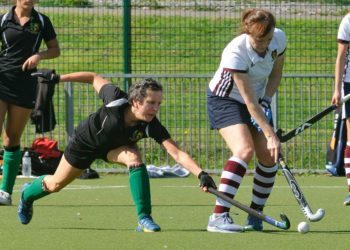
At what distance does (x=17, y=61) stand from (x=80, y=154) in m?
1.94

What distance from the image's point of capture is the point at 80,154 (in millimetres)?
8117

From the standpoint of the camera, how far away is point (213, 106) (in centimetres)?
827

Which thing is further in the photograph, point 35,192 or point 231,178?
point 35,192

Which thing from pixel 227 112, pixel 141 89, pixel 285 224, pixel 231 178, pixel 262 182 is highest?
pixel 141 89

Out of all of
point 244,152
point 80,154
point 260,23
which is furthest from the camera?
point 80,154

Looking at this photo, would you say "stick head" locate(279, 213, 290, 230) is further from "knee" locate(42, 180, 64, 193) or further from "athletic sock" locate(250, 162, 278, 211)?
"knee" locate(42, 180, 64, 193)

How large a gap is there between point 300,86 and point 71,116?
Answer: 2.68 metres

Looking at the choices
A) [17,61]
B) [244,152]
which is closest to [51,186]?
[244,152]

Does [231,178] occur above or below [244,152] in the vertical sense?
below

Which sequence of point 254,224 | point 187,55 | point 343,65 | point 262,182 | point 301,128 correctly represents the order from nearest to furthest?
point 254,224, point 262,182, point 301,128, point 343,65, point 187,55

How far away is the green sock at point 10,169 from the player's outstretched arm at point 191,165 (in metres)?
2.37

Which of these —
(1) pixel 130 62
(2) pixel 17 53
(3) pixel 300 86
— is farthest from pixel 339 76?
(1) pixel 130 62

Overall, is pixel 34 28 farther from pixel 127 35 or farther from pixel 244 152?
pixel 127 35

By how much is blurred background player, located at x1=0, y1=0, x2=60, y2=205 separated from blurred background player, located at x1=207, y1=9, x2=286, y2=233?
Result: 2.10 meters
